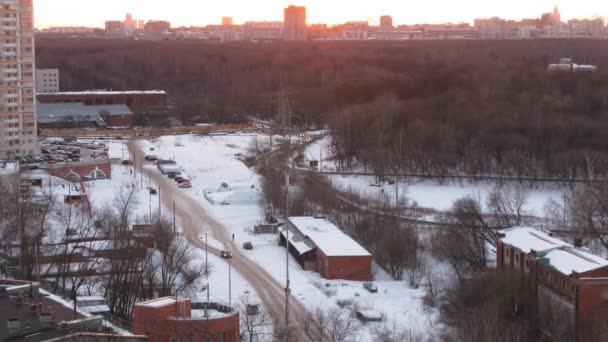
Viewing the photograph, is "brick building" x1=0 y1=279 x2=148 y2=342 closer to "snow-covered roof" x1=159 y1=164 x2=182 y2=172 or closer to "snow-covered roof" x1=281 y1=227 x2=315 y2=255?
"snow-covered roof" x1=281 y1=227 x2=315 y2=255

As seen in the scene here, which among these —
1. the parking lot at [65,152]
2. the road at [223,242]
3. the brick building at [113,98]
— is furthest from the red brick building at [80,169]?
the brick building at [113,98]

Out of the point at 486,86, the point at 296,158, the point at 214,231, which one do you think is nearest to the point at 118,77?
the point at 486,86

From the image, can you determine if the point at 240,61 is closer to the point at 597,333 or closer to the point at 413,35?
the point at 413,35

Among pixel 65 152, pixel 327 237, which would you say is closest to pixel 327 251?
pixel 327 237

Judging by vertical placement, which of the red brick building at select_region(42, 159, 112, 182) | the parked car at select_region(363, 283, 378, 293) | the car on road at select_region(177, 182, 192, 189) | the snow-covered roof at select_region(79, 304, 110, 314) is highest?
the red brick building at select_region(42, 159, 112, 182)

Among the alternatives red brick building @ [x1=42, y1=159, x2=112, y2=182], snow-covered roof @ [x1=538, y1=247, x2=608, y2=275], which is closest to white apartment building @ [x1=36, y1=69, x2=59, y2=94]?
red brick building @ [x1=42, y1=159, x2=112, y2=182]

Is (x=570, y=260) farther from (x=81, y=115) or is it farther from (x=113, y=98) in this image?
(x=113, y=98)
